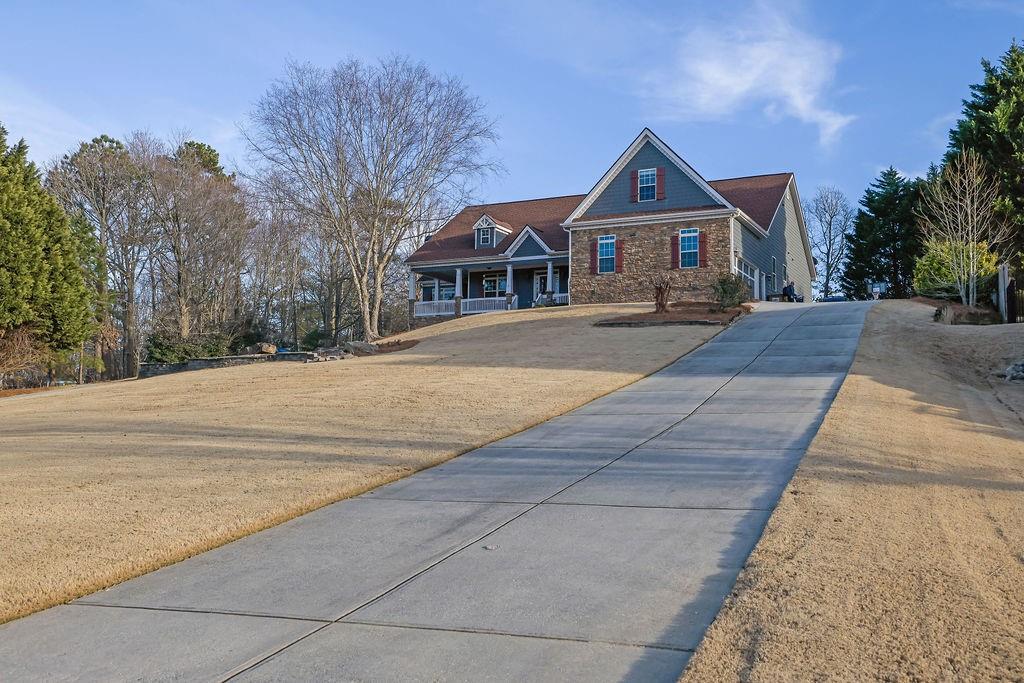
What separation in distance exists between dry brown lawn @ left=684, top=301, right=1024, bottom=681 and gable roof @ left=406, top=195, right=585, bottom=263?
3029 cm

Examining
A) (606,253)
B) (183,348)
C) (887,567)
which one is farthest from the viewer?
(606,253)

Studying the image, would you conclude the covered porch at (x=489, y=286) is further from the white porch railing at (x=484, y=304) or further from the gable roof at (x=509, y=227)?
the gable roof at (x=509, y=227)

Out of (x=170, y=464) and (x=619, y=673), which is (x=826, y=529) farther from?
(x=170, y=464)

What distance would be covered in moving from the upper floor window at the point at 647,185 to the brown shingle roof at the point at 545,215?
4824 millimetres

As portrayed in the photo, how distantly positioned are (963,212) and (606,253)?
45.9 ft

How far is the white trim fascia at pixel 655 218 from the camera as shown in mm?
32062

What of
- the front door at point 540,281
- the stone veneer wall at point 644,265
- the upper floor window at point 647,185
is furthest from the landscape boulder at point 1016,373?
the front door at point 540,281

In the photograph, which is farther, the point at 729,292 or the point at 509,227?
the point at 509,227

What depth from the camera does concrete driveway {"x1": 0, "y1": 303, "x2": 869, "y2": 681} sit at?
377 cm

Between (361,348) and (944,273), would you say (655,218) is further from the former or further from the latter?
(361,348)

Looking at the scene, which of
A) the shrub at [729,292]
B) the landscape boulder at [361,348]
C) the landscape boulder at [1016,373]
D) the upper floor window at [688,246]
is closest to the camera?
the landscape boulder at [1016,373]

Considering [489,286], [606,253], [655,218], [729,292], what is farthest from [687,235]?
[489,286]

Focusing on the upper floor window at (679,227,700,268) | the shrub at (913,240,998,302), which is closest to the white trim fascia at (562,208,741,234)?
the upper floor window at (679,227,700,268)

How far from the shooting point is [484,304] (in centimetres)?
3866
